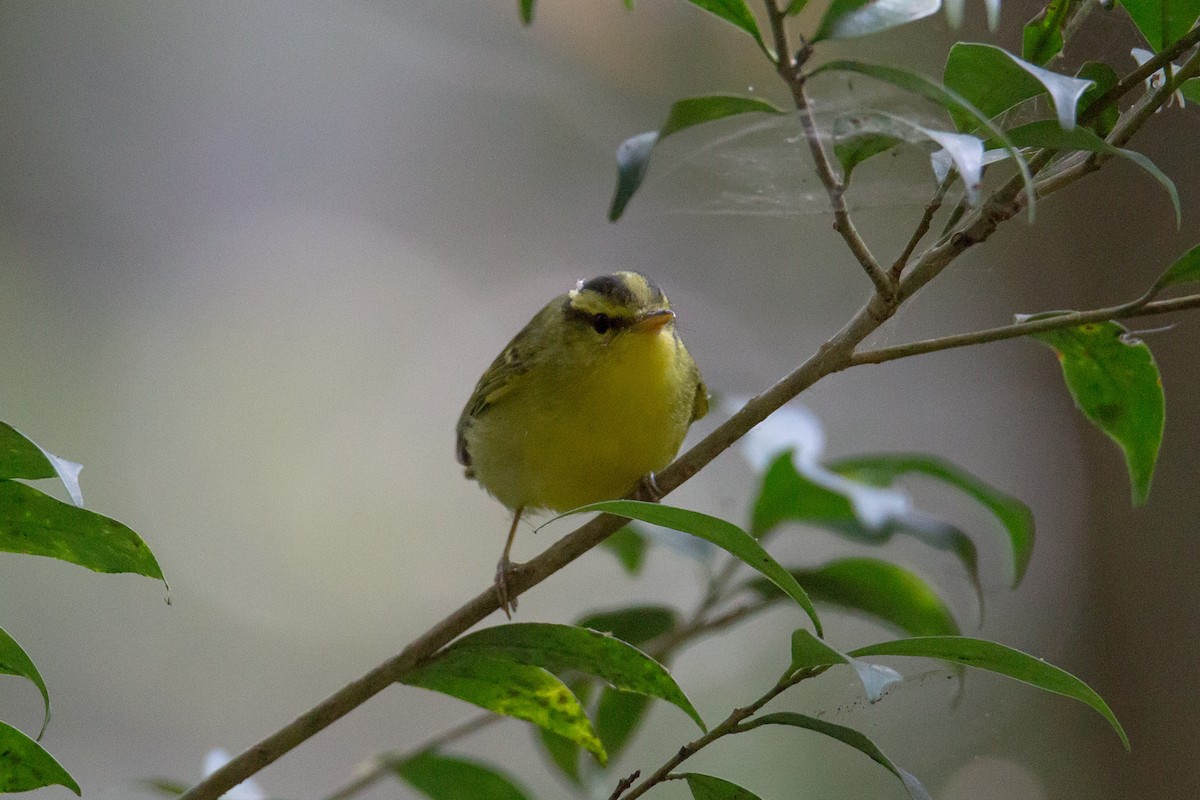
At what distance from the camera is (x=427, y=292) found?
7918 mm

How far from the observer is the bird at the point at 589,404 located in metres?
2.37

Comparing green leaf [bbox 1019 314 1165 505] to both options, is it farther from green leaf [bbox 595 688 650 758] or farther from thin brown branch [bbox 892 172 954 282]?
green leaf [bbox 595 688 650 758]

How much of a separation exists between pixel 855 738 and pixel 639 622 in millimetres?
1211

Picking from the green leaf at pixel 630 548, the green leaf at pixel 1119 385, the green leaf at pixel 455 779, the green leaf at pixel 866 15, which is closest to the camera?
the green leaf at pixel 866 15

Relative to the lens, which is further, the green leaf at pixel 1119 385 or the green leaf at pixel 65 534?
the green leaf at pixel 1119 385

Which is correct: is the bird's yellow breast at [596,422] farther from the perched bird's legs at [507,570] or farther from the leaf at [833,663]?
the leaf at [833,663]

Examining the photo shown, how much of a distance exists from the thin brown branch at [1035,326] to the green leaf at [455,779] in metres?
1.03

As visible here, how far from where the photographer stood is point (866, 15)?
3.71 feet

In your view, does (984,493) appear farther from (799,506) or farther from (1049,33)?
(1049,33)

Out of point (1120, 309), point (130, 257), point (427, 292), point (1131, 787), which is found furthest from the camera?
point (427, 292)

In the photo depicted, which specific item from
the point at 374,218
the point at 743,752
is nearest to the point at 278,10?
the point at 374,218

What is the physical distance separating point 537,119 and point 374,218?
4.85 ft

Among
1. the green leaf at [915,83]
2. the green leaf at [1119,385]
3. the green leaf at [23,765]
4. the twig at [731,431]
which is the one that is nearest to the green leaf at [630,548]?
the twig at [731,431]

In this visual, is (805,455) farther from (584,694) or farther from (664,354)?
(584,694)
